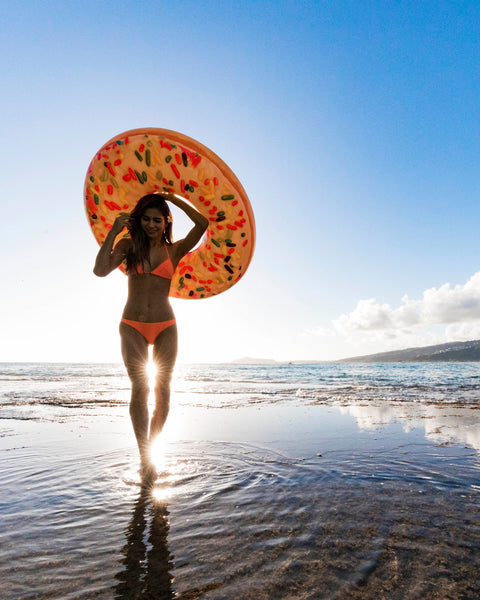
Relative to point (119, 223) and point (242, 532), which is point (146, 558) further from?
point (119, 223)

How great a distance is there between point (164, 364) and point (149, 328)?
34 centimetres

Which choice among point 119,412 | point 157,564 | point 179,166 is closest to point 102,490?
point 157,564

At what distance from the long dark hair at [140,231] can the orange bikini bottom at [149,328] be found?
1.55 feet

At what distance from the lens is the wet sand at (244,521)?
4.53ft

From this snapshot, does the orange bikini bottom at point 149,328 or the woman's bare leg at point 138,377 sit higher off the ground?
the orange bikini bottom at point 149,328

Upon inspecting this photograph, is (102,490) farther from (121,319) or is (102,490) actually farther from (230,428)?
(230,428)

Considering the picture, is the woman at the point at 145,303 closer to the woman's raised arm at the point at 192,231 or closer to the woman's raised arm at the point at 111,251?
the woman's raised arm at the point at 111,251

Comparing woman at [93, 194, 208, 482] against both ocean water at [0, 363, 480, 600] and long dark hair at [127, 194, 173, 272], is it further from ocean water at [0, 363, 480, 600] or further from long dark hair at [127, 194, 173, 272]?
ocean water at [0, 363, 480, 600]

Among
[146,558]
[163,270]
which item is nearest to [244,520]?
[146,558]

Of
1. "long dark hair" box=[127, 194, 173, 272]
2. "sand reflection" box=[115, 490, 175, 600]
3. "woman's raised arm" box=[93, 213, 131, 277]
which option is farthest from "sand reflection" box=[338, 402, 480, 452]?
"woman's raised arm" box=[93, 213, 131, 277]

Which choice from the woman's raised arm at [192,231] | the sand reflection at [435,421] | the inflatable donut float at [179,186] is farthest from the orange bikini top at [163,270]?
the sand reflection at [435,421]

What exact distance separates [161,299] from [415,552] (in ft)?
7.97

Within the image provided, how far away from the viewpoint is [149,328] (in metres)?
3.17

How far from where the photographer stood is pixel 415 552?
1588 mm
